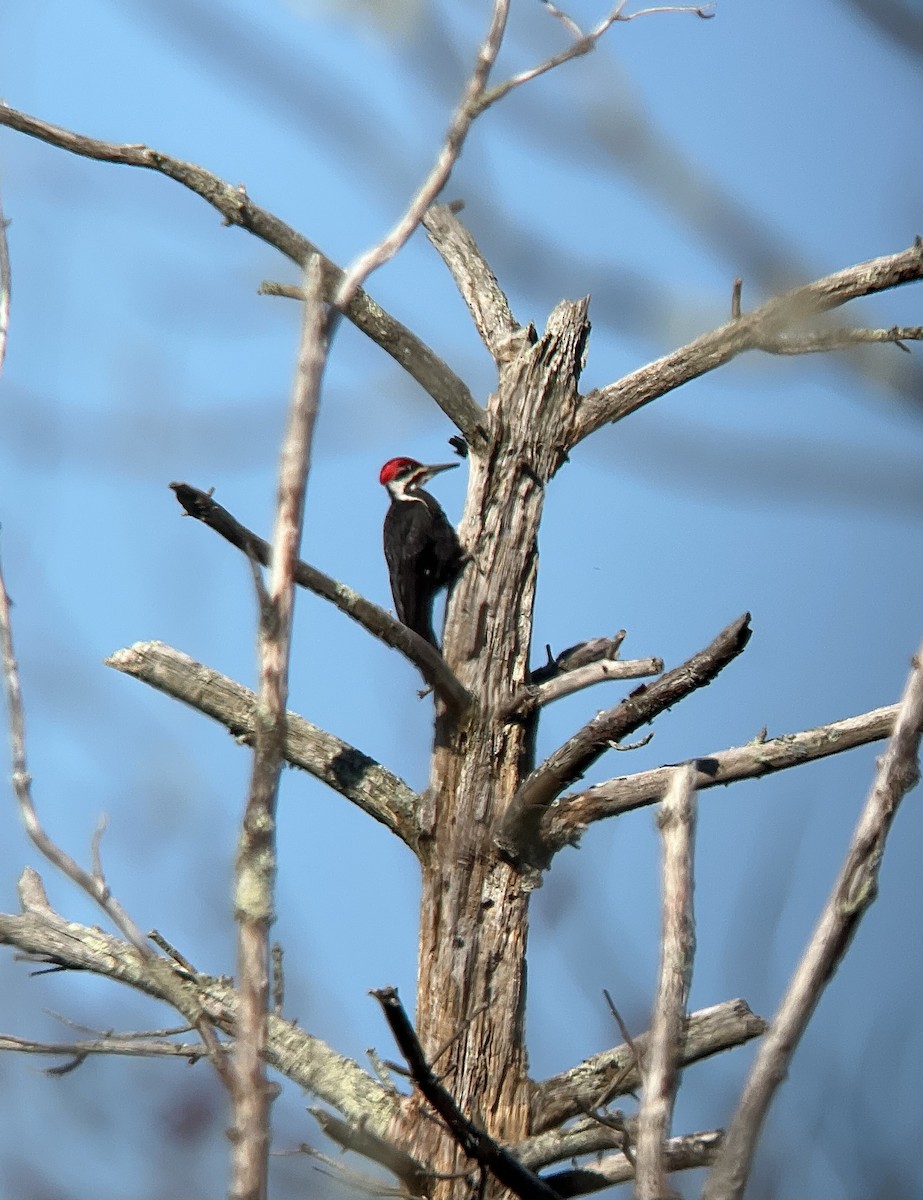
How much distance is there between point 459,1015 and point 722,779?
0.92 metres

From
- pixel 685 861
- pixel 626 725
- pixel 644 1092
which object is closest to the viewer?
pixel 644 1092

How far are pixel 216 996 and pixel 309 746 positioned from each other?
2.35 ft

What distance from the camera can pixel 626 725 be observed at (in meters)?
3.20

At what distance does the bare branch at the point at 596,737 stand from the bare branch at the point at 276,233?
3.61 ft

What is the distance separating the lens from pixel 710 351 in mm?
3895

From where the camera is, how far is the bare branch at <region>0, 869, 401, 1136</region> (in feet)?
11.0

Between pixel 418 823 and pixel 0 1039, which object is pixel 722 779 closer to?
pixel 418 823

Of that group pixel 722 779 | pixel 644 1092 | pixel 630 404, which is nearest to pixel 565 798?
pixel 722 779

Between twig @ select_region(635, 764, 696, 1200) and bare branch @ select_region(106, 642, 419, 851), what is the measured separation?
181 cm

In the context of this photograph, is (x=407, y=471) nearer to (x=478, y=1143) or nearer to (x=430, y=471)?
(x=430, y=471)

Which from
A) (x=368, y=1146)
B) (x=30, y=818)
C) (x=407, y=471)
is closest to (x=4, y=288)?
(x=30, y=818)

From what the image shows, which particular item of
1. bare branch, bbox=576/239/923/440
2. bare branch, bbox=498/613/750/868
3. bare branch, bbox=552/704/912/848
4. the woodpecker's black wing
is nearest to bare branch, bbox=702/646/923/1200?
bare branch, bbox=498/613/750/868

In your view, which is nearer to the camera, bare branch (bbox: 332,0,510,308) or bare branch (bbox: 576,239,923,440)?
bare branch (bbox: 332,0,510,308)

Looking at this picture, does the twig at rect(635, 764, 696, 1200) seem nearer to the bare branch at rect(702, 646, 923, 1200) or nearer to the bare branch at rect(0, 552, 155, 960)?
the bare branch at rect(702, 646, 923, 1200)
